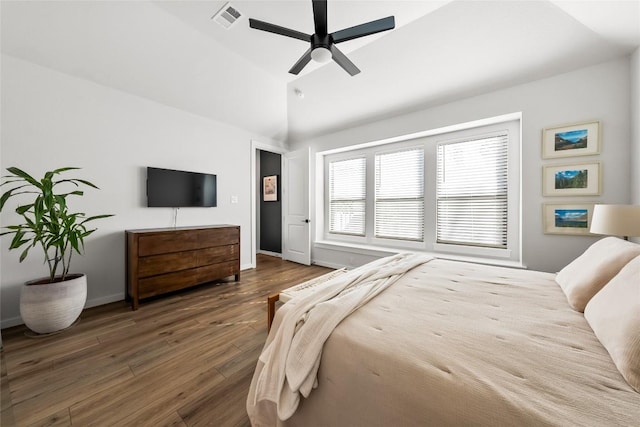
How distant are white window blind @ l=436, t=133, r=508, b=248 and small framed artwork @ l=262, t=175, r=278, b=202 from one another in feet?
11.5

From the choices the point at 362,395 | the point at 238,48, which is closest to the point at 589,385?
the point at 362,395

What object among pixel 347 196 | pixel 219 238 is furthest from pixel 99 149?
pixel 347 196

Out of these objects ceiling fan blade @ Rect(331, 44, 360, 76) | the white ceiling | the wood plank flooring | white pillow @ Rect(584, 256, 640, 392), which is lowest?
the wood plank flooring

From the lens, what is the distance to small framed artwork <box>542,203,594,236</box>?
7.66 ft

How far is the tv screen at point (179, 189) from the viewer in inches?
120

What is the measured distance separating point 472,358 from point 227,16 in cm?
325

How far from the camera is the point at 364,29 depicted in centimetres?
191

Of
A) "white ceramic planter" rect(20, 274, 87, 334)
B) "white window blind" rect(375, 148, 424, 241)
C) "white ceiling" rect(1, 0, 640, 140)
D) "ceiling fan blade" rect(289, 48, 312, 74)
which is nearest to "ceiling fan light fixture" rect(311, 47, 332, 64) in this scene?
"ceiling fan blade" rect(289, 48, 312, 74)

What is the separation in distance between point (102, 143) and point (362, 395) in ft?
11.7

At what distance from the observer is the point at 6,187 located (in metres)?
2.18

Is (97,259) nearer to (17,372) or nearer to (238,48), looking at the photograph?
(17,372)

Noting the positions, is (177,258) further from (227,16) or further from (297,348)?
(227,16)

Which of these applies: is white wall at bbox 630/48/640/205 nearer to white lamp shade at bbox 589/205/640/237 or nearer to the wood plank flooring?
white lamp shade at bbox 589/205/640/237

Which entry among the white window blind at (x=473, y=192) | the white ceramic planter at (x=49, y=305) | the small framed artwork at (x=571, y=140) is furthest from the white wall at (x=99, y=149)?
the small framed artwork at (x=571, y=140)
